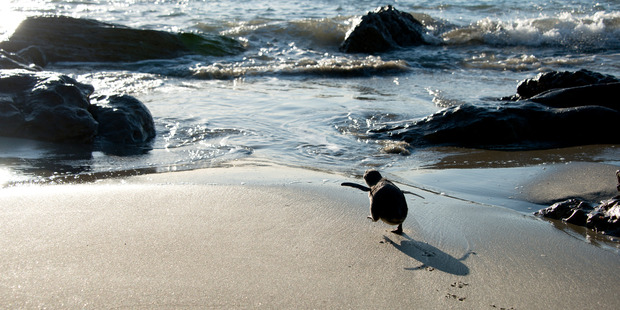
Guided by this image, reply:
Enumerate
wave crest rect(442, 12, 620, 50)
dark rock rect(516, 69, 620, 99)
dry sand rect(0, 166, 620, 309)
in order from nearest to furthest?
dry sand rect(0, 166, 620, 309) < dark rock rect(516, 69, 620, 99) < wave crest rect(442, 12, 620, 50)

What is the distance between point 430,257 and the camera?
2.78 metres

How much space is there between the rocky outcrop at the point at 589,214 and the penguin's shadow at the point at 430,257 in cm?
89

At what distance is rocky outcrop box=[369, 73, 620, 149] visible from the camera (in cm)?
548

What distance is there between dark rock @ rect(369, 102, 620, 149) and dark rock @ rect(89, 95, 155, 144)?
2.47m

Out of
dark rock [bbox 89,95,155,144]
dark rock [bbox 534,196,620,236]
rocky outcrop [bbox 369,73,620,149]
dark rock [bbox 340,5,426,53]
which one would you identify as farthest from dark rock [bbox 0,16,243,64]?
dark rock [bbox 534,196,620,236]

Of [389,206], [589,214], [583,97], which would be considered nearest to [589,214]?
[589,214]

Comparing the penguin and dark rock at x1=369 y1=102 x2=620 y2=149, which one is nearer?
the penguin

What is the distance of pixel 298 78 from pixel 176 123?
4.20 meters

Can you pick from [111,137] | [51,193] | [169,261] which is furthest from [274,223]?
[111,137]

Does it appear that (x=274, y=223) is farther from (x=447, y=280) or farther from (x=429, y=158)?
(x=429, y=158)

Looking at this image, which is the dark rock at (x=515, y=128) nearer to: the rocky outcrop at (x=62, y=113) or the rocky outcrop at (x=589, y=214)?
the rocky outcrop at (x=589, y=214)

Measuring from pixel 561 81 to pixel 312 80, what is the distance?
436 cm

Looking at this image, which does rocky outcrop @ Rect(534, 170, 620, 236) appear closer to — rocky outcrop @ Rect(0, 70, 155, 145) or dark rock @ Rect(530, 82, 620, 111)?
dark rock @ Rect(530, 82, 620, 111)

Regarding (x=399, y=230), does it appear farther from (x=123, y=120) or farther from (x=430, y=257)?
(x=123, y=120)
